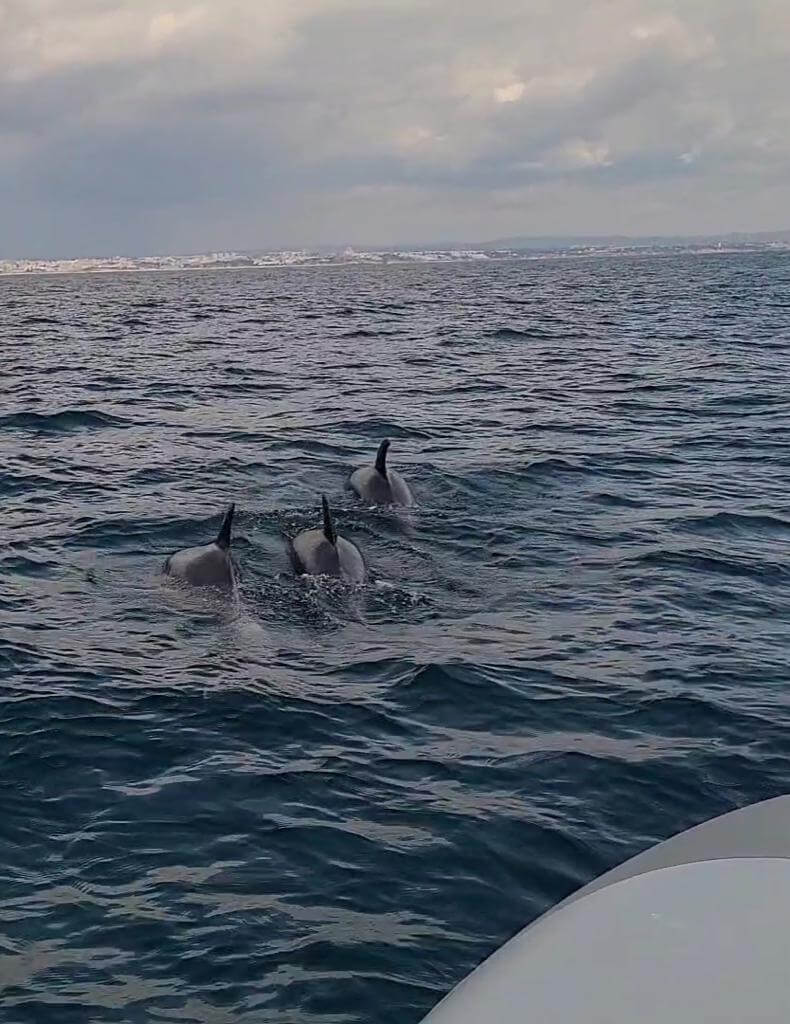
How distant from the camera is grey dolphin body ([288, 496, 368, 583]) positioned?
12906mm

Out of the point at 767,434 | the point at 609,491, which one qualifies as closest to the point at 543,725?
the point at 609,491

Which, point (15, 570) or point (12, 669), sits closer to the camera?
point (12, 669)

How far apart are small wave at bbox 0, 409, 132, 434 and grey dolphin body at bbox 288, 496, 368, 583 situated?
501 inches

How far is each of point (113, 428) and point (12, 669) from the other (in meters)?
15.2

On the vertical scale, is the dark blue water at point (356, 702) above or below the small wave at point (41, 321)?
below

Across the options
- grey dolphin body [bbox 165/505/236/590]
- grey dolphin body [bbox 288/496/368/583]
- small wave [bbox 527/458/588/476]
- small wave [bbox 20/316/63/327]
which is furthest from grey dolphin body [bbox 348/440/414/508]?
small wave [bbox 20/316/63/327]

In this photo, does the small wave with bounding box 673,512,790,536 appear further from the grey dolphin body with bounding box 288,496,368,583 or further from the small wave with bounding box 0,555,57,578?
the small wave with bounding box 0,555,57,578

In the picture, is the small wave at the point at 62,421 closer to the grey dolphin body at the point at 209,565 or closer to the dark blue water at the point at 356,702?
the dark blue water at the point at 356,702

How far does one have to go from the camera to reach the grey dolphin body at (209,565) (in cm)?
1263

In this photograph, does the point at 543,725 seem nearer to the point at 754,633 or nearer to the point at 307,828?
the point at 307,828

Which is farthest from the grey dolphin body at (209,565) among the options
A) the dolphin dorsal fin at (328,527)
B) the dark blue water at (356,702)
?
the dolphin dorsal fin at (328,527)

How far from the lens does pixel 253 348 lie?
44219 millimetres

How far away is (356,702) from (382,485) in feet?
26.1

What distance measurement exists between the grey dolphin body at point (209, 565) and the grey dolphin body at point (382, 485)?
4.13m
